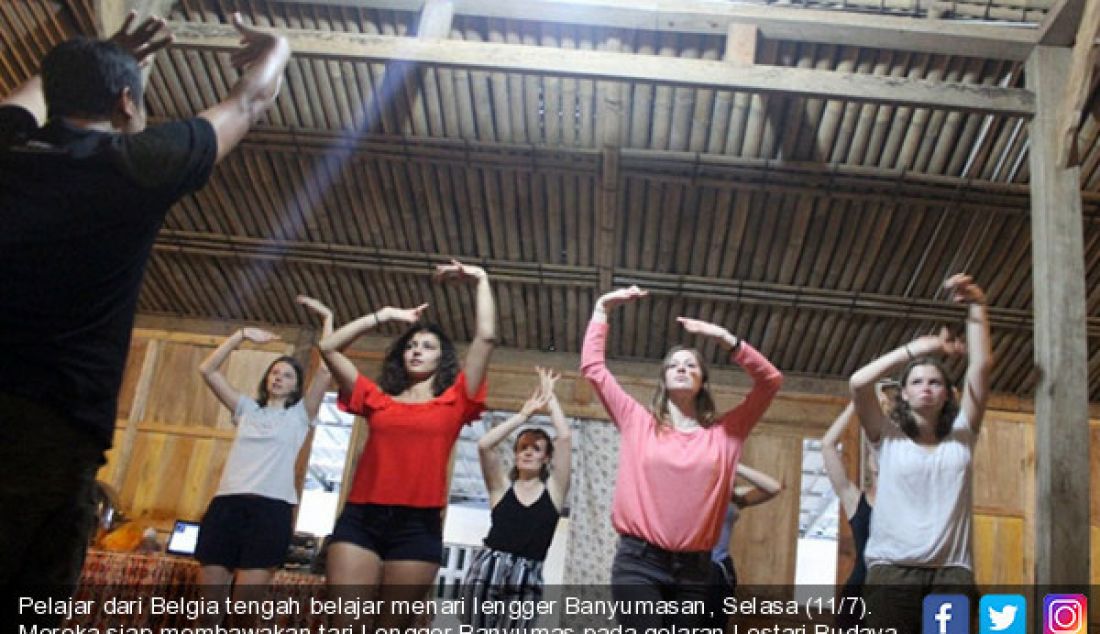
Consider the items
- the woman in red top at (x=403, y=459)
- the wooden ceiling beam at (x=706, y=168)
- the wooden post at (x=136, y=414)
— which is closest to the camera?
the woman in red top at (x=403, y=459)

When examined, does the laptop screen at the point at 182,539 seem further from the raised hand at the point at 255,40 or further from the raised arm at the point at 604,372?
the raised hand at the point at 255,40

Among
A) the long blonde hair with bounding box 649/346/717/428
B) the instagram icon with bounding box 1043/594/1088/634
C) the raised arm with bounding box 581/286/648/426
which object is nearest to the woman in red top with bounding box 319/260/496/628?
the raised arm with bounding box 581/286/648/426

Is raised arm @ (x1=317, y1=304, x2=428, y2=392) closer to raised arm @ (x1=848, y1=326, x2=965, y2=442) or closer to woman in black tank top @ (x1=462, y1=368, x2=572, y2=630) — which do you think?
woman in black tank top @ (x1=462, y1=368, x2=572, y2=630)

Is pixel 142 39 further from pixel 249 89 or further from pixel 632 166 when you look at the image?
pixel 632 166

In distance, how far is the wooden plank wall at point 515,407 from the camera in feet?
23.6

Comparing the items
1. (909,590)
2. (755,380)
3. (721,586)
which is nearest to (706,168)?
(721,586)

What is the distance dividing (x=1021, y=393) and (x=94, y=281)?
24.5 feet

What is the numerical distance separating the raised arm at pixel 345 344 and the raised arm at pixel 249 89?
5.35ft

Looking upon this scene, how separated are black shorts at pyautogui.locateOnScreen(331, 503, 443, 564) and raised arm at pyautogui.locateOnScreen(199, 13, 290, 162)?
158cm

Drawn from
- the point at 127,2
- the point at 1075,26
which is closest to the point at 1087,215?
the point at 1075,26

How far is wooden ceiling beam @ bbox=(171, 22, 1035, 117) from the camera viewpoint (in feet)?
15.2

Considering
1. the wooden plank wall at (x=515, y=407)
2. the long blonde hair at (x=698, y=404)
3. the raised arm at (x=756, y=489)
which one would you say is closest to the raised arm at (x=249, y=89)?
the long blonde hair at (x=698, y=404)

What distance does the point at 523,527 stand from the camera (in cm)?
409

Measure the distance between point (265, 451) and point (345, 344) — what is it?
80 cm
